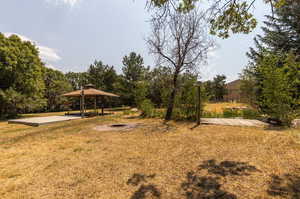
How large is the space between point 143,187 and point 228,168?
1824 millimetres

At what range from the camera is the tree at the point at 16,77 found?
38.5ft

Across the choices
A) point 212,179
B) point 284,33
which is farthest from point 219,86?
point 212,179

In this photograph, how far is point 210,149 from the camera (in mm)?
3770

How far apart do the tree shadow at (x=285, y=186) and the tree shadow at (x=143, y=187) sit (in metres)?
1.73

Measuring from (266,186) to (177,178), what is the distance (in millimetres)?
1417

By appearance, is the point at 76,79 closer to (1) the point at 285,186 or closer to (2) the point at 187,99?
(2) the point at 187,99

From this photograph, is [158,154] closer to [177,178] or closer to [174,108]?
[177,178]

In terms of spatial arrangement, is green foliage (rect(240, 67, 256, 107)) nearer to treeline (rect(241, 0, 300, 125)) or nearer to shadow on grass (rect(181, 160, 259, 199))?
treeline (rect(241, 0, 300, 125))

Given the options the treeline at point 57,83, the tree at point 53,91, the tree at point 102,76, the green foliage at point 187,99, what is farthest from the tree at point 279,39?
the tree at point 53,91

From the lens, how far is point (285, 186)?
2.12m

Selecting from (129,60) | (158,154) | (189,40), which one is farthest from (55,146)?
(129,60)

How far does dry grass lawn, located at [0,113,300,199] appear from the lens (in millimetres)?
2115

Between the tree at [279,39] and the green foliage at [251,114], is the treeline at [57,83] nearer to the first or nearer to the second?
the green foliage at [251,114]

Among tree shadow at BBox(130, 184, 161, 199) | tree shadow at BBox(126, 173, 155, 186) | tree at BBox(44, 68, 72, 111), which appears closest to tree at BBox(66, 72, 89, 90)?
tree at BBox(44, 68, 72, 111)
